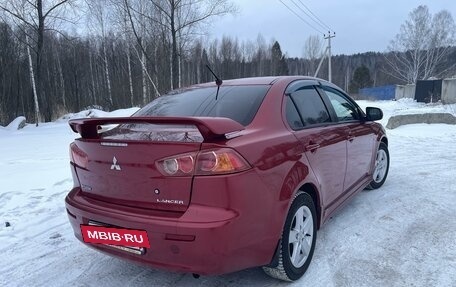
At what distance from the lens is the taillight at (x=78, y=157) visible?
2.70m

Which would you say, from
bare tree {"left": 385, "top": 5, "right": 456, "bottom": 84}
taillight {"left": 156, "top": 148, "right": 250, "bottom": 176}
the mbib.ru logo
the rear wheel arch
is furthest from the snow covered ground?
bare tree {"left": 385, "top": 5, "right": 456, "bottom": 84}

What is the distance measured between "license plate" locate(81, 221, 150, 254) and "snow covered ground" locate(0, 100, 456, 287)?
47 centimetres

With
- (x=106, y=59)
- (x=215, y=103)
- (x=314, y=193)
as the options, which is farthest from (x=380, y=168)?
(x=106, y=59)

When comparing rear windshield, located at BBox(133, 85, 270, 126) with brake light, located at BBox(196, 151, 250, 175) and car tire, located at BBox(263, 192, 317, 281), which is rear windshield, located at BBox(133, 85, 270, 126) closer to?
brake light, located at BBox(196, 151, 250, 175)

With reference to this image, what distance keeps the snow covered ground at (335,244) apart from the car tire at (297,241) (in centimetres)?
11

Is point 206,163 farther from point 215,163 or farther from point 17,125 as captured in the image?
point 17,125

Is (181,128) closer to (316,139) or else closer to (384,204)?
(316,139)

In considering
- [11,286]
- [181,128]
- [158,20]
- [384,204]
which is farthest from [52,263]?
[158,20]

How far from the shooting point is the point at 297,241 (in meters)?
2.84

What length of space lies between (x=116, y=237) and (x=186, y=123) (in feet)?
2.86

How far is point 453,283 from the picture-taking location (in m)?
2.72

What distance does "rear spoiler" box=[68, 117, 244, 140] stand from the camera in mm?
2207

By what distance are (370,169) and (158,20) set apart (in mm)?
20146

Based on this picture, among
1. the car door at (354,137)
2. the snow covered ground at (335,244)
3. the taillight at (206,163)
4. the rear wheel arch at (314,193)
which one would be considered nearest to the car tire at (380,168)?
the snow covered ground at (335,244)
